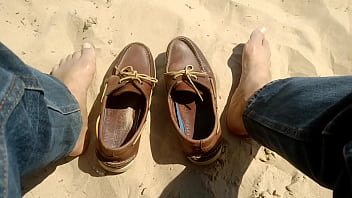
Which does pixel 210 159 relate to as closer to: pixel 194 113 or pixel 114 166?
pixel 194 113

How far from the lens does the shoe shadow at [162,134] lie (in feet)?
4.46

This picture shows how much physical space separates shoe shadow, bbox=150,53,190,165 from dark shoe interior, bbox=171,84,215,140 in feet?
0.15

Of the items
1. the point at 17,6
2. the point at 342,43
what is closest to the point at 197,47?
the point at 342,43

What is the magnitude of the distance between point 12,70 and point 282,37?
1.06 meters

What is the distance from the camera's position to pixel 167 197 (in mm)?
1279

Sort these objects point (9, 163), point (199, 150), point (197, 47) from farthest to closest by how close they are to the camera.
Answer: point (197, 47) → point (199, 150) → point (9, 163)

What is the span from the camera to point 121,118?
1.41 metres

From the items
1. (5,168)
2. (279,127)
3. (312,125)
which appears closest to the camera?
(5,168)

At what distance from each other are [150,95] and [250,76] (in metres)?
0.35

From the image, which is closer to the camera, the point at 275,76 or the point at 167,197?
the point at 167,197

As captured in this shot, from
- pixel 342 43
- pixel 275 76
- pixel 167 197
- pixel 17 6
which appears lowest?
pixel 167 197

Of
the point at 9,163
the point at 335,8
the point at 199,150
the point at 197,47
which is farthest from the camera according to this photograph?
the point at 335,8

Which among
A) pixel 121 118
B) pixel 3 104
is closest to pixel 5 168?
pixel 3 104

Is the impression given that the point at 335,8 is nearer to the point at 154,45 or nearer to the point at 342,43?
the point at 342,43
